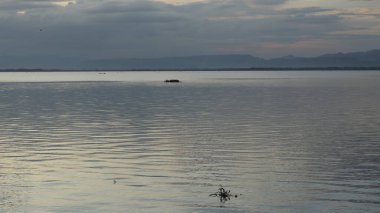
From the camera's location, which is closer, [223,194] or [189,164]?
[223,194]

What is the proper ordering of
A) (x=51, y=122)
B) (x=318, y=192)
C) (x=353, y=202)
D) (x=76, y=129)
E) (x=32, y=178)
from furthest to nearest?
(x=51, y=122) < (x=76, y=129) < (x=32, y=178) < (x=318, y=192) < (x=353, y=202)

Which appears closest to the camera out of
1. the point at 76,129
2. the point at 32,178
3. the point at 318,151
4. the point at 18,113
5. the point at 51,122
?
the point at 32,178

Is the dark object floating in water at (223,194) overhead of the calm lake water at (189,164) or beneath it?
beneath

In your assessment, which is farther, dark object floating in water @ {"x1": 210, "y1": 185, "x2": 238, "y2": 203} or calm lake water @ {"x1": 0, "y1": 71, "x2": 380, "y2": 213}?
dark object floating in water @ {"x1": 210, "y1": 185, "x2": 238, "y2": 203}

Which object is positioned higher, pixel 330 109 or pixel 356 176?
pixel 330 109

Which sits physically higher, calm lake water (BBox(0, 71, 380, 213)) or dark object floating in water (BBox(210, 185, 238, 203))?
calm lake water (BBox(0, 71, 380, 213))

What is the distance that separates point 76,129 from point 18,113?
78.6 feet

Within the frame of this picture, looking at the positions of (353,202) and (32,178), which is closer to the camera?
(353,202)

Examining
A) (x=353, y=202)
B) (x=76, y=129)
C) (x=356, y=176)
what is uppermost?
(x=76, y=129)

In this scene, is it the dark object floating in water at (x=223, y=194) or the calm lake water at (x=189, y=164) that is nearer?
the calm lake water at (x=189, y=164)

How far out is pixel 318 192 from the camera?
2842 centimetres

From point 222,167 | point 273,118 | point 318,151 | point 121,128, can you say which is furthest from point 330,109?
point 222,167

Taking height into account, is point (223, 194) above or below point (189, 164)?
below

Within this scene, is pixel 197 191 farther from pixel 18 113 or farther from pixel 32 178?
pixel 18 113
